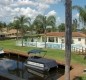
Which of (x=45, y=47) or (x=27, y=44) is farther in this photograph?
(x=27, y=44)

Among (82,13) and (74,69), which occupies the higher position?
(82,13)

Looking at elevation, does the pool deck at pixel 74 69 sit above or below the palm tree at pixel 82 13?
below

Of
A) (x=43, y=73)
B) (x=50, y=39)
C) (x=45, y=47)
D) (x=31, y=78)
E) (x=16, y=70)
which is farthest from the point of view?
(x=50, y=39)

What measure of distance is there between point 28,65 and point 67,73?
15.7 metres

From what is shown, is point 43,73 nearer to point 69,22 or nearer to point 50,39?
point 69,22

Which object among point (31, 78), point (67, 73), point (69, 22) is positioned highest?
point (69, 22)

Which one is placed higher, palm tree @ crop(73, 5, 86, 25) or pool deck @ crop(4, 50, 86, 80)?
palm tree @ crop(73, 5, 86, 25)

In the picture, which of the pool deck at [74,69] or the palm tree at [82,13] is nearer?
the pool deck at [74,69]

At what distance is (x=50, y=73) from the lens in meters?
27.3

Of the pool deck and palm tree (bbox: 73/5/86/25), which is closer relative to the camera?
the pool deck

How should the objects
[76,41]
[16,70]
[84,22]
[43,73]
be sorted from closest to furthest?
[43,73], [16,70], [84,22], [76,41]

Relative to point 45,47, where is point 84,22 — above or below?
above

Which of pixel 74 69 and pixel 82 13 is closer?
pixel 74 69

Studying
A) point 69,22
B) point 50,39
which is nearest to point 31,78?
point 69,22
